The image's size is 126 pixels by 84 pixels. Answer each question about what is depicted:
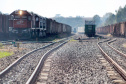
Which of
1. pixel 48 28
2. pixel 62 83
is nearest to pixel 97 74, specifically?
pixel 62 83

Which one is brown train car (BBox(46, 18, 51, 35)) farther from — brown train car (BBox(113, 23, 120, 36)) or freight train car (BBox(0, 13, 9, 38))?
brown train car (BBox(113, 23, 120, 36))

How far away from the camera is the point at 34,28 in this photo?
22188 millimetres

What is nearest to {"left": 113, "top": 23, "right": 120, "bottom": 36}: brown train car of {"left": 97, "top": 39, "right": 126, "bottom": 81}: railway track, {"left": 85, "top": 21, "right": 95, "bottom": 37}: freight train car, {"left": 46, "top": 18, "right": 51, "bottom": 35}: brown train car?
{"left": 85, "top": 21, "right": 95, "bottom": 37}: freight train car

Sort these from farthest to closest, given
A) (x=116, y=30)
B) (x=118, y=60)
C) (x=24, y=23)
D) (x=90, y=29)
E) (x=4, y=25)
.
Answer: (x=116, y=30) < (x=90, y=29) < (x=4, y=25) < (x=24, y=23) < (x=118, y=60)

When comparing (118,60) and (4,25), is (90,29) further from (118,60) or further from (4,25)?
(118,60)

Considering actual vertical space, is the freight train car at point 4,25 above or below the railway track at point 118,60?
above

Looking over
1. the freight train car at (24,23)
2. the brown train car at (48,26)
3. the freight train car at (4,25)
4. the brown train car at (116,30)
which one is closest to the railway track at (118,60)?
the freight train car at (24,23)

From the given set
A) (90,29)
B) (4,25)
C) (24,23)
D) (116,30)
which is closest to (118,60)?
(24,23)

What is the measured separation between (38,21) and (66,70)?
17471 millimetres

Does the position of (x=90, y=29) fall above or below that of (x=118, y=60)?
above

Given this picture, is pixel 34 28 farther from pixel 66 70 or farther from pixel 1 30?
pixel 66 70

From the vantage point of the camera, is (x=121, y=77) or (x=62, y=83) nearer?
(x=62, y=83)

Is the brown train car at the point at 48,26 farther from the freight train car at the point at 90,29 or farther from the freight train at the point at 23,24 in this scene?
the freight train car at the point at 90,29

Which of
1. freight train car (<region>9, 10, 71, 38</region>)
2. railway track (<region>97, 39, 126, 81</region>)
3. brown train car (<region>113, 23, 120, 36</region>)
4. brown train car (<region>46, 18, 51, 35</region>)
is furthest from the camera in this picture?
brown train car (<region>113, 23, 120, 36</region>)
